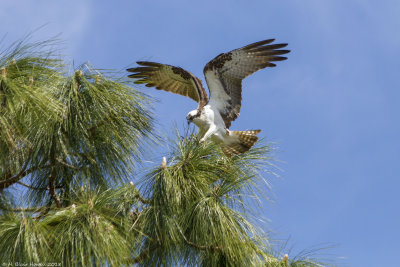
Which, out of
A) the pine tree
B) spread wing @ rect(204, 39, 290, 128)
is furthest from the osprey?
the pine tree

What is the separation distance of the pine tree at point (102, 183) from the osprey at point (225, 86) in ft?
3.85

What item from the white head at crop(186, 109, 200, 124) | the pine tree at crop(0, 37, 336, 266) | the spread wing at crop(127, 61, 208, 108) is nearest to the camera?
the pine tree at crop(0, 37, 336, 266)

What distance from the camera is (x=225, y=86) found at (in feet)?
18.1

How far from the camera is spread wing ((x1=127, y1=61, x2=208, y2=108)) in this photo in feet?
18.9

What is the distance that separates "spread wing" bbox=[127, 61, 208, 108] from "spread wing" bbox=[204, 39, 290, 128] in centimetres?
25

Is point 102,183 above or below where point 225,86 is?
below

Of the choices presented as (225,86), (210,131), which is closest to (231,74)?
(225,86)

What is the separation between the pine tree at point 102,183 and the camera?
3.17 meters

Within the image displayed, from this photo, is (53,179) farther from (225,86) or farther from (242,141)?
(225,86)

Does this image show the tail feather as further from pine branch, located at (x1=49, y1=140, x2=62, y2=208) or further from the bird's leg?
pine branch, located at (x1=49, y1=140, x2=62, y2=208)

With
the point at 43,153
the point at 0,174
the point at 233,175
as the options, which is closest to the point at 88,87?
the point at 43,153

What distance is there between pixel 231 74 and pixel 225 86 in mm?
108

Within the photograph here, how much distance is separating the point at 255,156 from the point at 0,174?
61.2 inches

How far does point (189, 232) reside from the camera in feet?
11.9
